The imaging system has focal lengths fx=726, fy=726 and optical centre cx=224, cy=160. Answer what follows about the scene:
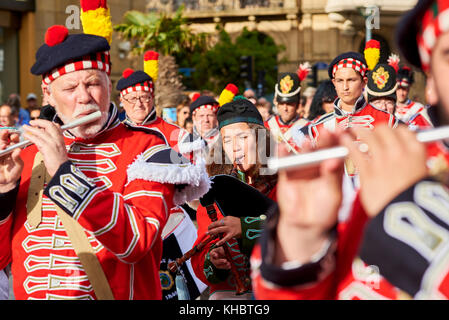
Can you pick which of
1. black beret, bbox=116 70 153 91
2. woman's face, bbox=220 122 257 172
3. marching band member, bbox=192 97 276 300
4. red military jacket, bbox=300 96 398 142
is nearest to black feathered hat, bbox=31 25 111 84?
marching band member, bbox=192 97 276 300

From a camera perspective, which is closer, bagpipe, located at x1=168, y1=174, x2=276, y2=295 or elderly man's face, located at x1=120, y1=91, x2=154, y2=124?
bagpipe, located at x1=168, y1=174, x2=276, y2=295

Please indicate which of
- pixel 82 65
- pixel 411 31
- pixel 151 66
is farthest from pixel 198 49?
pixel 411 31

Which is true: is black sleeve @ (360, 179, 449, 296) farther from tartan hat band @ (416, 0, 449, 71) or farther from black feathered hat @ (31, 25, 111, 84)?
black feathered hat @ (31, 25, 111, 84)

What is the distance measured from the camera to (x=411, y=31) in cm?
169

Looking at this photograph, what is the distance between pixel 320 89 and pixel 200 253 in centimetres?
684

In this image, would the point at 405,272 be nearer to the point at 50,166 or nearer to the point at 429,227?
the point at 429,227

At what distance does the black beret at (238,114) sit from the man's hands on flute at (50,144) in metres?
1.83

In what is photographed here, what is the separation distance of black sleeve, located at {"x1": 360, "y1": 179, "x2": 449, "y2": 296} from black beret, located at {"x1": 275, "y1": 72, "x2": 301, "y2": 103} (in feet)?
28.5

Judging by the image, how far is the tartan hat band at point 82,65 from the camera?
295 cm

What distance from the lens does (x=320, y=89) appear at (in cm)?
1065

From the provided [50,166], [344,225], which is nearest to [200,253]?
[50,166]

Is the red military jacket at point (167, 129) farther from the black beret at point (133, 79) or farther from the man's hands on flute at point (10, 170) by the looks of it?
the man's hands on flute at point (10, 170)

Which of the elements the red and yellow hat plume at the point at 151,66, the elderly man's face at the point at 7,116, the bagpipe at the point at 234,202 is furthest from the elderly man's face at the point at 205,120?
the bagpipe at the point at 234,202

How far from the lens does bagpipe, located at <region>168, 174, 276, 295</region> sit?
3.76 metres
